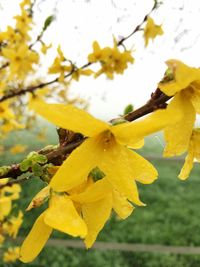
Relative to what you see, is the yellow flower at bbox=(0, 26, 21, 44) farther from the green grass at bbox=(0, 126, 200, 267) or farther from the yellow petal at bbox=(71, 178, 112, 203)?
the yellow petal at bbox=(71, 178, 112, 203)

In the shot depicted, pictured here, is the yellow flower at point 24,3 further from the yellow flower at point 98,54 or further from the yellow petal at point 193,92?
the yellow petal at point 193,92

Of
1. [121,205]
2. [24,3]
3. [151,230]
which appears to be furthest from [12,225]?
[121,205]

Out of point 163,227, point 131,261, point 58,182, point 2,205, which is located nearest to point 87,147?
point 58,182

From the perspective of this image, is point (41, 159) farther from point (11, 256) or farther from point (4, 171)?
point (11, 256)

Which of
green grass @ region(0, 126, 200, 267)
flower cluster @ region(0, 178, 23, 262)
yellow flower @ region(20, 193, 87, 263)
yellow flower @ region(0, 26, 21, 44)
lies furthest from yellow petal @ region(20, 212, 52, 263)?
green grass @ region(0, 126, 200, 267)

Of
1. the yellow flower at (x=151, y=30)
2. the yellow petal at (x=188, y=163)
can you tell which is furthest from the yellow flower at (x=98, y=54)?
the yellow petal at (x=188, y=163)

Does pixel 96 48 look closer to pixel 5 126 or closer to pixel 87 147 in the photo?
pixel 5 126
